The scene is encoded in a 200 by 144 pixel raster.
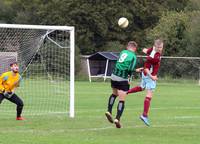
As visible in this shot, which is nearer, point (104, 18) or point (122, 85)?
point (122, 85)

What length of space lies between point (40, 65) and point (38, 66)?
0.13m

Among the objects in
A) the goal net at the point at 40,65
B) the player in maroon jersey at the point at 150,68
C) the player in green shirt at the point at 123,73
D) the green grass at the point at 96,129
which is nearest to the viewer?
the green grass at the point at 96,129

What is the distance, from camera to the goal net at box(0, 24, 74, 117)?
19094 millimetres

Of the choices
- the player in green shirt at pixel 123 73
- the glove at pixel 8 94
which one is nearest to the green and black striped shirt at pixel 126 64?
the player in green shirt at pixel 123 73

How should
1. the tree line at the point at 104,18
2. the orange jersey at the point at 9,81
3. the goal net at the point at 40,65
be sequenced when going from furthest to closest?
A: the tree line at the point at 104,18 → the goal net at the point at 40,65 → the orange jersey at the point at 9,81

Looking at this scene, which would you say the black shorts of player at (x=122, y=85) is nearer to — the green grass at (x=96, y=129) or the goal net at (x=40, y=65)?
the green grass at (x=96, y=129)

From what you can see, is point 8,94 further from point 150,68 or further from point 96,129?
point 150,68

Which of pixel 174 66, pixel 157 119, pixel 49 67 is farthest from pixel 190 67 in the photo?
pixel 157 119

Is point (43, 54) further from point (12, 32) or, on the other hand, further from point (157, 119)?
point (157, 119)

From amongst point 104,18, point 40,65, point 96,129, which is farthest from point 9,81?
point 104,18

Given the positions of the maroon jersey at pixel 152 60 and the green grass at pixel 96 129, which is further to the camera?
the maroon jersey at pixel 152 60

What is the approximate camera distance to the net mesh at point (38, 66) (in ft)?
69.4

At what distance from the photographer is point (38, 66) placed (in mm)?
30906

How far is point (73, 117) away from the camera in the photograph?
17422 millimetres
